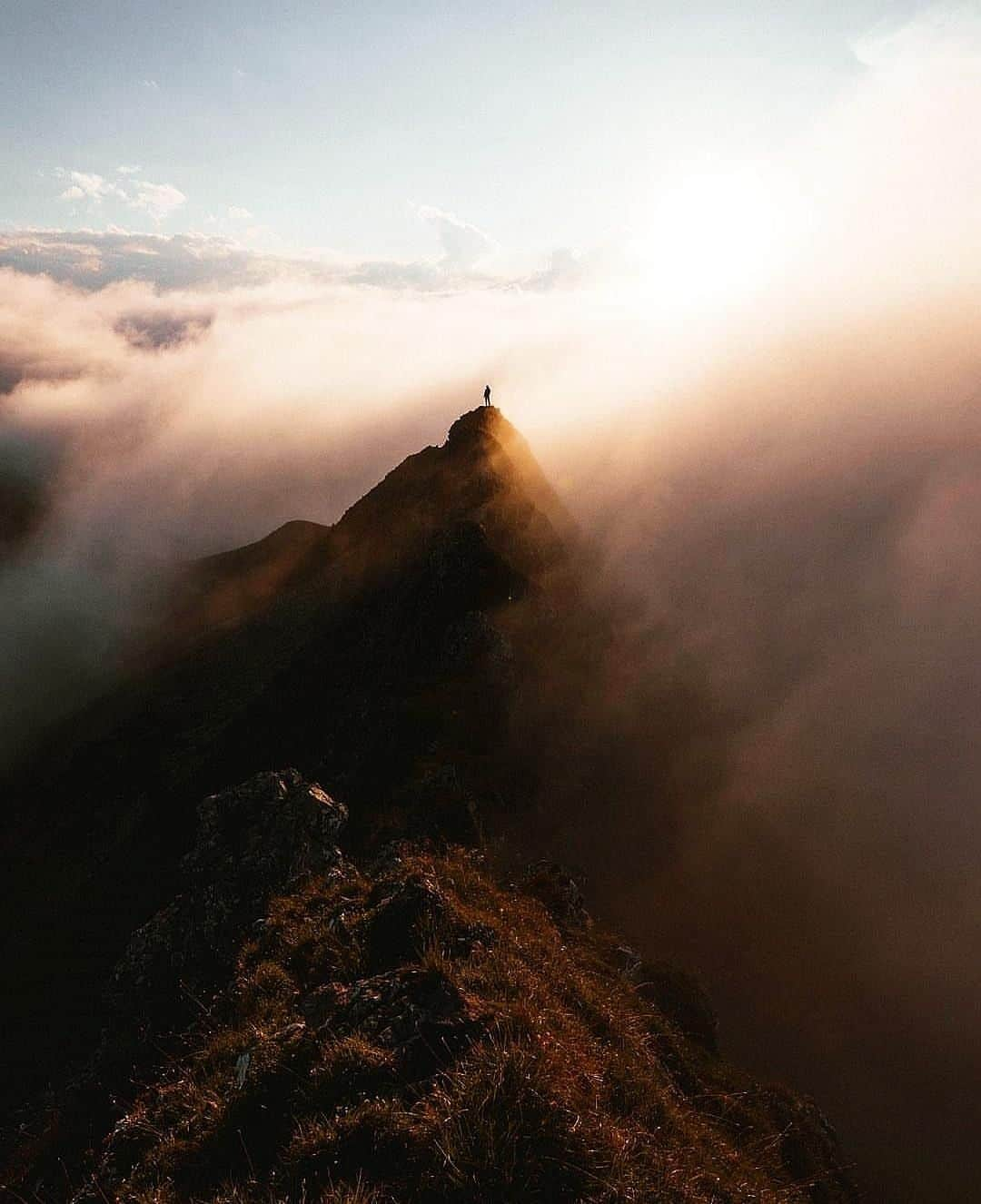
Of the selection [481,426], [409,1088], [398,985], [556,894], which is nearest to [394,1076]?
[409,1088]

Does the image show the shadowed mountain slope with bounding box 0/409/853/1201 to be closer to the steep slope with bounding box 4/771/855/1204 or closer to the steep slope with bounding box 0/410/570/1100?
the steep slope with bounding box 4/771/855/1204

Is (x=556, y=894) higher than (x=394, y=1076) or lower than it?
lower

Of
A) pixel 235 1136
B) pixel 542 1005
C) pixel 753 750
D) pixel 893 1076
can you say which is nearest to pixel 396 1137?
pixel 235 1136

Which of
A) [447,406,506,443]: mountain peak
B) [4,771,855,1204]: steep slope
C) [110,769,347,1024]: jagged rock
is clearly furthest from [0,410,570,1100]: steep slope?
[4,771,855,1204]: steep slope

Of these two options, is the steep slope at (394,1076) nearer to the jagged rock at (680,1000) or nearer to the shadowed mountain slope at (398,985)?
the shadowed mountain slope at (398,985)

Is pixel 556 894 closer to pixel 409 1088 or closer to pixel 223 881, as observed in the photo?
pixel 223 881

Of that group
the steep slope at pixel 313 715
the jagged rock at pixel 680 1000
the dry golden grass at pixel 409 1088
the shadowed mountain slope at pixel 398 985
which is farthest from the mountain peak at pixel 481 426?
the dry golden grass at pixel 409 1088
